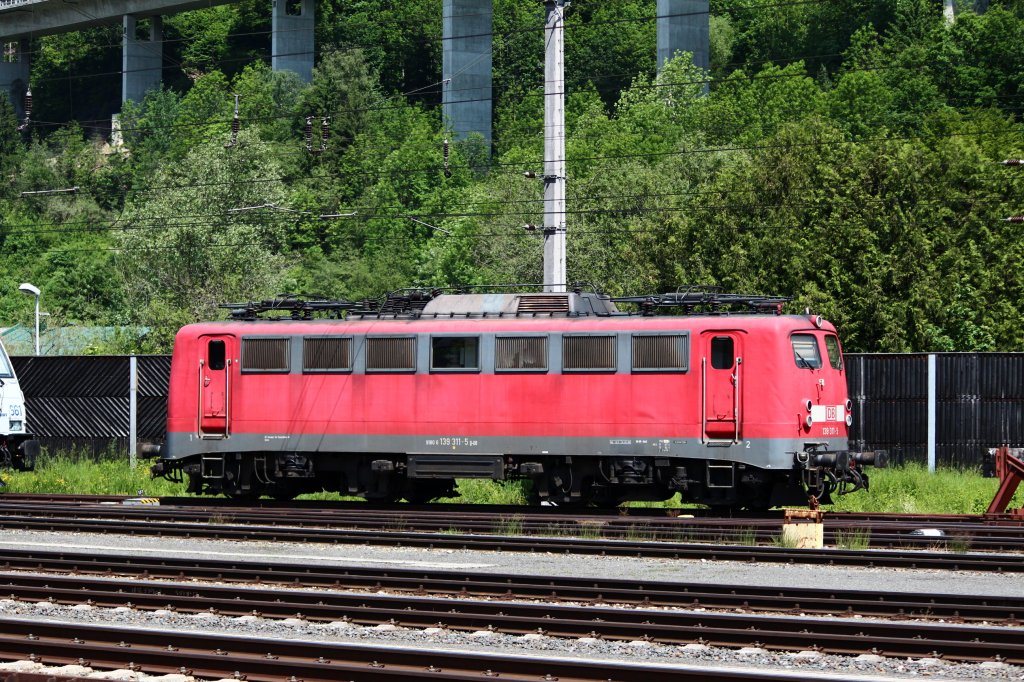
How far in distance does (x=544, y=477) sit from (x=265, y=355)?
590cm

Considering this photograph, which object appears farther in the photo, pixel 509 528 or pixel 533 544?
pixel 509 528

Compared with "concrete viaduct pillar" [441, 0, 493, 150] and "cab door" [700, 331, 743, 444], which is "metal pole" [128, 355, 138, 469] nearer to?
"cab door" [700, 331, 743, 444]

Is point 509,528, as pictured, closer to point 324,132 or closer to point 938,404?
point 938,404

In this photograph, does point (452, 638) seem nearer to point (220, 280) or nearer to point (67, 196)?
point (220, 280)

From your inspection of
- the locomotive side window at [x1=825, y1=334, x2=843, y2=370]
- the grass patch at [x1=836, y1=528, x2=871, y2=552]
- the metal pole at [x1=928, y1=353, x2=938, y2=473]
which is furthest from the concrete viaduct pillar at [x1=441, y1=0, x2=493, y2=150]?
the grass patch at [x1=836, y1=528, x2=871, y2=552]

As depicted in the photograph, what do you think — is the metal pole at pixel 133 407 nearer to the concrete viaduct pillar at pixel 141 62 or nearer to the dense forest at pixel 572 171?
the dense forest at pixel 572 171

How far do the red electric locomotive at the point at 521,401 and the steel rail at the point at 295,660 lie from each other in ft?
38.5

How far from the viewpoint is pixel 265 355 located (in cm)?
2658

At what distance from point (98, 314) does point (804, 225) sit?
50.5m

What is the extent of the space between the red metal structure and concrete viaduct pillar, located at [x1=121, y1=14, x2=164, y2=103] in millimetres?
88296

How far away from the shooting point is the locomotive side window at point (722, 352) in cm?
2334

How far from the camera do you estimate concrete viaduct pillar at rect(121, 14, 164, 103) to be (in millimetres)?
104562

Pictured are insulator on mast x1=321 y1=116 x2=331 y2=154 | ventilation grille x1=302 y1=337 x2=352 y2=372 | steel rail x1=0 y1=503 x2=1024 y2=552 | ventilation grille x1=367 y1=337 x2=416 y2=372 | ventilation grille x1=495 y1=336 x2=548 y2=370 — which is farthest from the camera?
insulator on mast x1=321 y1=116 x2=331 y2=154

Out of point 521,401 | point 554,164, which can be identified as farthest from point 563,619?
point 554,164
